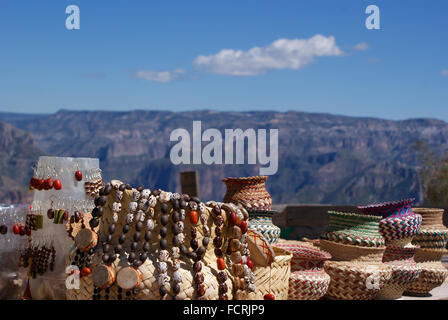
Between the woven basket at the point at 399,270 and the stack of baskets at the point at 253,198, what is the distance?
47.4 inches

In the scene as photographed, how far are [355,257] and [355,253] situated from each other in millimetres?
39

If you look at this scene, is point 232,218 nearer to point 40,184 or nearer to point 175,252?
point 175,252

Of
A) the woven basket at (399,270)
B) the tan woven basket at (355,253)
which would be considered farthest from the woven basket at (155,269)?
the woven basket at (399,270)

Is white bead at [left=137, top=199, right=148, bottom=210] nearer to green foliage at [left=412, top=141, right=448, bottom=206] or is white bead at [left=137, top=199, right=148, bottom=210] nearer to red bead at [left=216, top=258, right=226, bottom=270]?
red bead at [left=216, top=258, right=226, bottom=270]

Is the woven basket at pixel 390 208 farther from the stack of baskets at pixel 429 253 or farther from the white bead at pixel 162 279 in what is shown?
the white bead at pixel 162 279

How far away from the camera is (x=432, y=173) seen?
92.0 feet

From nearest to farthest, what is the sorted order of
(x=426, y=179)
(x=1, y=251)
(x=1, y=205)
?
(x=1, y=251), (x=1, y=205), (x=426, y=179)

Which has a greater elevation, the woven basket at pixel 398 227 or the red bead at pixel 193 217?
the red bead at pixel 193 217

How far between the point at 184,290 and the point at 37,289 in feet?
4.20

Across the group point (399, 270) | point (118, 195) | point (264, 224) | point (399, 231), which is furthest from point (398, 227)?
point (118, 195)

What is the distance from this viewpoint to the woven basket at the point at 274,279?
12.4 ft
